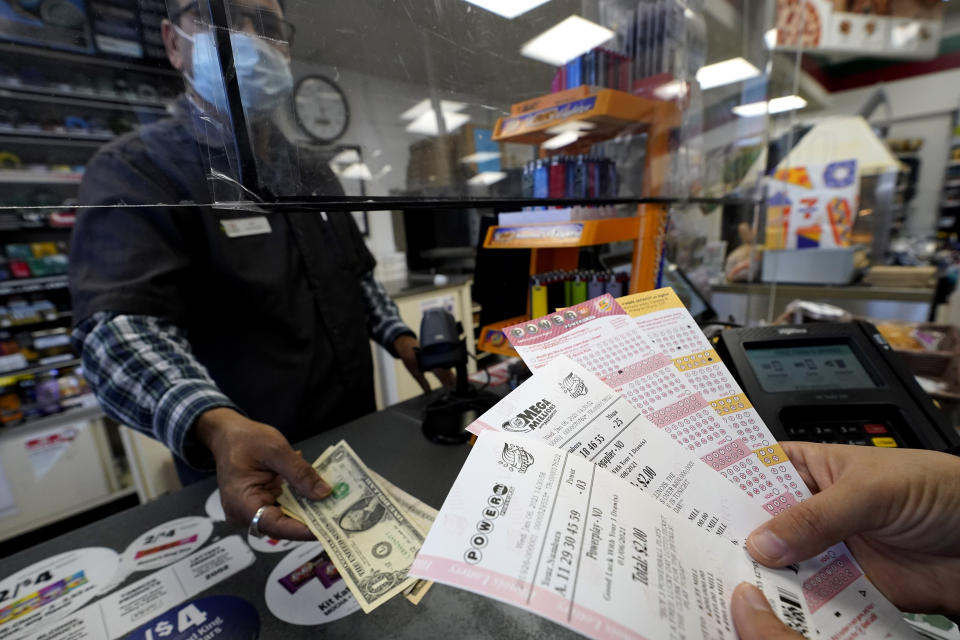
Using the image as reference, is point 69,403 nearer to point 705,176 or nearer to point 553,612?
point 553,612

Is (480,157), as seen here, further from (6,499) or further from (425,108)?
(6,499)

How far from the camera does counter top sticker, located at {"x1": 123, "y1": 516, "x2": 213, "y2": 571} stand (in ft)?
1.87

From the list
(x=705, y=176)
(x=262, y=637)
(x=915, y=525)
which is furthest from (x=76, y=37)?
(x=705, y=176)

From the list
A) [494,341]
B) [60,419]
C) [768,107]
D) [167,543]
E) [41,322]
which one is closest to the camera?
[167,543]

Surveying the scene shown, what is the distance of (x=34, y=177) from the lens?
0.39 m

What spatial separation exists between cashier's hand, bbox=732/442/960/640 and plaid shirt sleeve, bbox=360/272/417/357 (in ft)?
3.54

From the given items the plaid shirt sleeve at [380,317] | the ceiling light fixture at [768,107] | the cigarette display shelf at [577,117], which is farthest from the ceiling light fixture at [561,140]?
the ceiling light fixture at [768,107]

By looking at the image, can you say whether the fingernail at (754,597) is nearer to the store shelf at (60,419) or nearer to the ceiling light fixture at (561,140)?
the ceiling light fixture at (561,140)

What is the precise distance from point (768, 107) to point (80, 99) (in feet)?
7.21

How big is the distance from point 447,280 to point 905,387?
255 centimetres

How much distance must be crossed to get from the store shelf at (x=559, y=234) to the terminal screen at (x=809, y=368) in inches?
11.6

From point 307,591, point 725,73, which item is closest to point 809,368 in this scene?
point 307,591

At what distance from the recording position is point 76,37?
48 cm

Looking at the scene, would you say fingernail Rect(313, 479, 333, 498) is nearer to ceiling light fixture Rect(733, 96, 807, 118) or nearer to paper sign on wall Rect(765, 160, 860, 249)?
ceiling light fixture Rect(733, 96, 807, 118)
